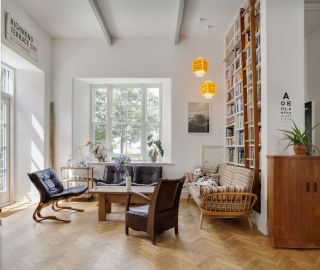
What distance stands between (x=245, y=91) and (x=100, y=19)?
307 cm

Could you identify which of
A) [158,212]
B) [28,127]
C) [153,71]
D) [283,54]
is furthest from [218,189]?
[28,127]

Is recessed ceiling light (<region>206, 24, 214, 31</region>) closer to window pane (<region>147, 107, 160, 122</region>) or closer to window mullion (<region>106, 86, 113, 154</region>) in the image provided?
window pane (<region>147, 107, 160, 122</region>)

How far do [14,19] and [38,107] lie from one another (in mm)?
1908

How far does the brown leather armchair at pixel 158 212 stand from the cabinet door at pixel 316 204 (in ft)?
5.49

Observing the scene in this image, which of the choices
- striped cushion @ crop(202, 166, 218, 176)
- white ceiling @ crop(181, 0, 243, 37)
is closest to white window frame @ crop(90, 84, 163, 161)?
striped cushion @ crop(202, 166, 218, 176)

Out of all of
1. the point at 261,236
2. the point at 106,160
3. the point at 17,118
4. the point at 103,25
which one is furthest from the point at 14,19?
the point at 261,236

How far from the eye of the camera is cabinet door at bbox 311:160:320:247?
3.29 metres

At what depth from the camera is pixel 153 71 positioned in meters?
6.31

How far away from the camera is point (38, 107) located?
6008 mm

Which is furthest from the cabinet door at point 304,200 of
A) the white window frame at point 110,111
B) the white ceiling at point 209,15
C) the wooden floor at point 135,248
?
the white window frame at point 110,111

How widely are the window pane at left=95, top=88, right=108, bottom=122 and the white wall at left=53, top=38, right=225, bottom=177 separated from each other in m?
0.65

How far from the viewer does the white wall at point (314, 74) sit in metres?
5.35

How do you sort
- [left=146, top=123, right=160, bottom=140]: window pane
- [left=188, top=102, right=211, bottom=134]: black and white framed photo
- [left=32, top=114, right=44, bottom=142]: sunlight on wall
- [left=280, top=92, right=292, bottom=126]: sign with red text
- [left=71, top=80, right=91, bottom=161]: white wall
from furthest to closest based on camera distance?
[left=146, top=123, right=160, bottom=140]: window pane
[left=71, top=80, right=91, bottom=161]: white wall
[left=188, top=102, right=211, bottom=134]: black and white framed photo
[left=32, top=114, right=44, bottom=142]: sunlight on wall
[left=280, top=92, right=292, bottom=126]: sign with red text

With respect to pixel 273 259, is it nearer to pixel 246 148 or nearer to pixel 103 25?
pixel 246 148
